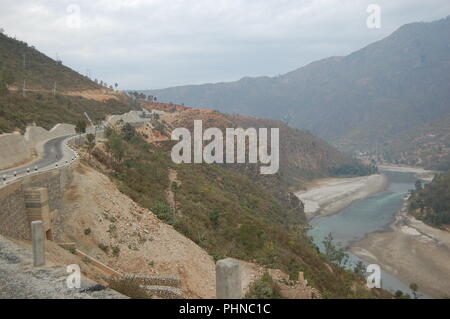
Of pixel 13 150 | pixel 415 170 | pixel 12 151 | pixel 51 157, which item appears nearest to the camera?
pixel 12 151

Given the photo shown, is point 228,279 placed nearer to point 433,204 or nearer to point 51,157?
point 51,157

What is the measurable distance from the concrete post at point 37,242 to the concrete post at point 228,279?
173 inches

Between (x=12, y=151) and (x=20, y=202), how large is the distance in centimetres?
651

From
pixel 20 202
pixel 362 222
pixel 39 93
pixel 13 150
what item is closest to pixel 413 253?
pixel 362 222

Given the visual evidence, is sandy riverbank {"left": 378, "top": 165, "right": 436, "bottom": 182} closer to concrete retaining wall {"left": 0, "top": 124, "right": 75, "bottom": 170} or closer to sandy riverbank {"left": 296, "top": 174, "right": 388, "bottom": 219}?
sandy riverbank {"left": 296, "top": 174, "right": 388, "bottom": 219}

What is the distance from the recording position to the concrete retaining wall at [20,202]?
1011 centimetres

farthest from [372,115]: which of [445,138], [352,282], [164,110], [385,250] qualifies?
[352,282]

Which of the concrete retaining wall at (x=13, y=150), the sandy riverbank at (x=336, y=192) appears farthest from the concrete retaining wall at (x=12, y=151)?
the sandy riverbank at (x=336, y=192)

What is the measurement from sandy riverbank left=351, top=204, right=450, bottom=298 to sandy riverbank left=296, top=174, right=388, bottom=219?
12.4 m

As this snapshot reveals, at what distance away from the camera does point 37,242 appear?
774 centimetres

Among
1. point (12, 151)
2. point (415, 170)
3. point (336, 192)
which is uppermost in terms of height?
point (12, 151)

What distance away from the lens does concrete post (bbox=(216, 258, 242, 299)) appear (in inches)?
213

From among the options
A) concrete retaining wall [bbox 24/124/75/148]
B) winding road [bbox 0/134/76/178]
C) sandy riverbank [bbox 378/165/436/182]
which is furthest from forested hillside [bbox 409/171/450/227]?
winding road [bbox 0/134/76/178]

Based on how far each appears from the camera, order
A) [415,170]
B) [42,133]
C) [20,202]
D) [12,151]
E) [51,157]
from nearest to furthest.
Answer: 1. [20,202]
2. [12,151]
3. [51,157]
4. [42,133]
5. [415,170]
